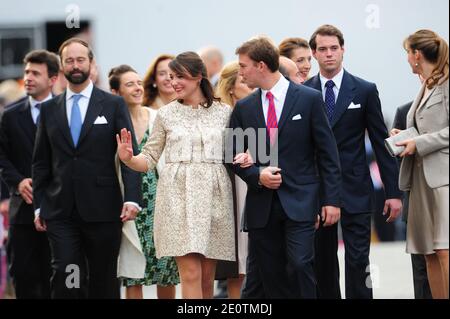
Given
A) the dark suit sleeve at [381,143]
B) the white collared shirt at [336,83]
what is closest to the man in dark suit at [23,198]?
the white collared shirt at [336,83]

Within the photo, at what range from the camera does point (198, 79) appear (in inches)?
330

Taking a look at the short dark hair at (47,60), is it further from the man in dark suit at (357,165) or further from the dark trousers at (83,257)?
the man in dark suit at (357,165)

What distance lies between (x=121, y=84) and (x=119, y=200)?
5.28 feet

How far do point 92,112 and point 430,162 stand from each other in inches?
A: 103

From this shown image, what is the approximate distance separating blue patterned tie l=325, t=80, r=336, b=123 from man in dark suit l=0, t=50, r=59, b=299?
2561 mm

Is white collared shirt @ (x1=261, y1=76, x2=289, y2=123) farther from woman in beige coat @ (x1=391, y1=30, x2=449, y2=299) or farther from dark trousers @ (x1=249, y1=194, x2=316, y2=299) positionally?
woman in beige coat @ (x1=391, y1=30, x2=449, y2=299)

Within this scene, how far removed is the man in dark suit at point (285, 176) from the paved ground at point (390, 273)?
4.06 ft

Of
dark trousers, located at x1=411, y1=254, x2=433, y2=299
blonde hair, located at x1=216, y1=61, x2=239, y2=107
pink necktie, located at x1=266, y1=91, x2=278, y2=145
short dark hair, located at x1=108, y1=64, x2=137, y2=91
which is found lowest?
dark trousers, located at x1=411, y1=254, x2=433, y2=299

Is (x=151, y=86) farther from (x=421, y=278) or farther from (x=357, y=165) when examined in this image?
(x=421, y=278)

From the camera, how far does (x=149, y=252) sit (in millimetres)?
9945

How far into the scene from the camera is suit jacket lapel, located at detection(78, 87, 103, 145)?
28.8 ft

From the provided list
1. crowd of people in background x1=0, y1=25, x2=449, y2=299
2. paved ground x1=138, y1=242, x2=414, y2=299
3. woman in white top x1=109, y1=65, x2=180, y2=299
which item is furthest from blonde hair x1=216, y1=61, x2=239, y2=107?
paved ground x1=138, y1=242, x2=414, y2=299

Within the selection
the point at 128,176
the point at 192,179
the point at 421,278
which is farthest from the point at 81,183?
the point at 421,278
